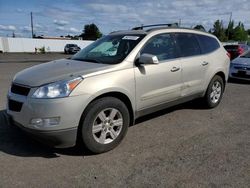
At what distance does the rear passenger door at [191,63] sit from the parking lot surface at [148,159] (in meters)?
0.71

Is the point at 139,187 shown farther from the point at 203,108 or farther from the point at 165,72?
the point at 203,108

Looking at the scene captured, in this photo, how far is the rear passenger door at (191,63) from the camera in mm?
5164

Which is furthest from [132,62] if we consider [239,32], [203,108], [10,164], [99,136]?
[239,32]

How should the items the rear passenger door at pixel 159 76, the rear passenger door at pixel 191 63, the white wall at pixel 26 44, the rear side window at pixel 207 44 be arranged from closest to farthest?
1. the rear passenger door at pixel 159 76
2. the rear passenger door at pixel 191 63
3. the rear side window at pixel 207 44
4. the white wall at pixel 26 44

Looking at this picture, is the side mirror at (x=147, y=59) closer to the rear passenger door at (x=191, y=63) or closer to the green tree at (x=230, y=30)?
the rear passenger door at (x=191, y=63)

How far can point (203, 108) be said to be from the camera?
624 centimetres

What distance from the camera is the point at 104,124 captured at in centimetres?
390

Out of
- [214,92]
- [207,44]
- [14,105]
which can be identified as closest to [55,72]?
[14,105]

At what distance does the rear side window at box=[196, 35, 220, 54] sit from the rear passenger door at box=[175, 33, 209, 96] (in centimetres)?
16

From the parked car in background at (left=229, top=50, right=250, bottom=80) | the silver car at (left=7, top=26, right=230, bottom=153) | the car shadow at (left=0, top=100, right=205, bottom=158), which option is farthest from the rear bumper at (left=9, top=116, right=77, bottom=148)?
the parked car in background at (left=229, top=50, right=250, bottom=80)

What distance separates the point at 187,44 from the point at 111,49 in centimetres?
162

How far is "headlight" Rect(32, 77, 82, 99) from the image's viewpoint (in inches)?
136

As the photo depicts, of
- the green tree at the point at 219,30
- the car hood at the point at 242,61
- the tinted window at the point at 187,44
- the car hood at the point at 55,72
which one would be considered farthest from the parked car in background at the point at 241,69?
the green tree at the point at 219,30

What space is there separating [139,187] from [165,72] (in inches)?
87.3
